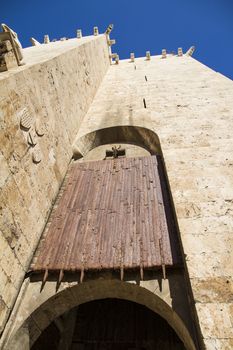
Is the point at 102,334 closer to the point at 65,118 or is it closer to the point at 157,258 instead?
the point at 157,258

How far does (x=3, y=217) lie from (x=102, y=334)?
432 centimetres

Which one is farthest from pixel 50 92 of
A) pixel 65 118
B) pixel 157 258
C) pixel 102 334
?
pixel 102 334

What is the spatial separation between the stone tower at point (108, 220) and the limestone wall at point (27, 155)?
0.08 feet

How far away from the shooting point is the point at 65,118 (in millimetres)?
6906

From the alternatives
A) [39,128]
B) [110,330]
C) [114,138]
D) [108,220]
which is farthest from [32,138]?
[110,330]

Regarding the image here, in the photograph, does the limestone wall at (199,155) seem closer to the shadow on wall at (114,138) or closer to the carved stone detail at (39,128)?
the shadow on wall at (114,138)

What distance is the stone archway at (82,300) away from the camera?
3463 millimetres

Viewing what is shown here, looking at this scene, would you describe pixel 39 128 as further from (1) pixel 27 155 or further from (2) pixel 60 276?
(2) pixel 60 276

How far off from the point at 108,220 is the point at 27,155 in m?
2.04

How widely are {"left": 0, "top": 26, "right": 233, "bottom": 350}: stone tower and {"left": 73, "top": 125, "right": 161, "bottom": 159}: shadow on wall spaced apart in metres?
0.03

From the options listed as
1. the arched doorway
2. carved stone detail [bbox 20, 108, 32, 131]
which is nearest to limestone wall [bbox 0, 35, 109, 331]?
carved stone detail [bbox 20, 108, 32, 131]

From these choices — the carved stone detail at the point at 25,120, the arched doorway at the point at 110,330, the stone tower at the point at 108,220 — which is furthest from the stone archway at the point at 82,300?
the carved stone detail at the point at 25,120

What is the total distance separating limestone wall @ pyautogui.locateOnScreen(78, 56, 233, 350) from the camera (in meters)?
3.01

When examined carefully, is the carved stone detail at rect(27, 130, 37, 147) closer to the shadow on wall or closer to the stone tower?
the stone tower
